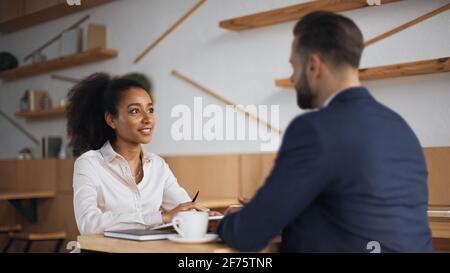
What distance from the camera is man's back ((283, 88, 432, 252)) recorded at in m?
1.19

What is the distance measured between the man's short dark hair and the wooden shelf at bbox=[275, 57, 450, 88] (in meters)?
1.87

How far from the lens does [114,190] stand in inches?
81.2

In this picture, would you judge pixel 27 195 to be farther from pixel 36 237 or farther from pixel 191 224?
pixel 191 224

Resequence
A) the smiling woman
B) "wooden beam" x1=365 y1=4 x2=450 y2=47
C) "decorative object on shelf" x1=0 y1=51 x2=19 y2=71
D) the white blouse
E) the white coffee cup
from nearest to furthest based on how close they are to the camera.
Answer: the white coffee cup, the white blouse, the smiling woman, "wooden beam" x1=365 y1=4 x2=450 y2=47, "decorative object on shelf" x1=0 y1=51 x2=19 y2=71

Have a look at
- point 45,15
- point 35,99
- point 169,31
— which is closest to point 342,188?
point 169,31

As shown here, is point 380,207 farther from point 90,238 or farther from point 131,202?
point 131,202

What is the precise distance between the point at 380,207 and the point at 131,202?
41.1 inches

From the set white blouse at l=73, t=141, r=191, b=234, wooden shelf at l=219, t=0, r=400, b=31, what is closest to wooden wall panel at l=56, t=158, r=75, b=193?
wooden shelf at l=219, t=0, r=400, b=31

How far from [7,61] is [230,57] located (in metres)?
2.59

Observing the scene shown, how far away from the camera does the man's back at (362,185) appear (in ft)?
3.90

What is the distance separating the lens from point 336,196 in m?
1.22

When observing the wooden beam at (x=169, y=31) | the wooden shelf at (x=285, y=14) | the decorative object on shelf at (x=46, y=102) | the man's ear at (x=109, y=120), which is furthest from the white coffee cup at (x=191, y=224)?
the decorative object on shelf at (x=46, y=102)

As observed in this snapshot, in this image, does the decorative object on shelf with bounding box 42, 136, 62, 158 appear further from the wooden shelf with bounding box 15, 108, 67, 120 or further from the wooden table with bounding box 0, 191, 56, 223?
the wooden table with bounding box 0, 191, 56, 223

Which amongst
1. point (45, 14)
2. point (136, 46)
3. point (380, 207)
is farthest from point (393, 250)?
point (45, 14)
